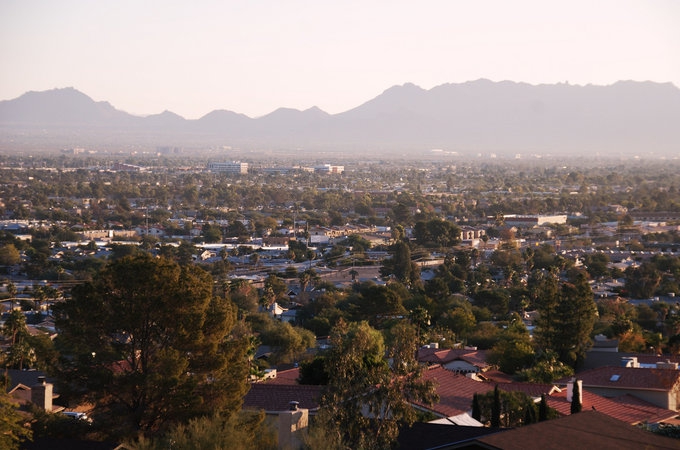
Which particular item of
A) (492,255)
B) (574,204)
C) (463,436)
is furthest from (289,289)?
(574,204)

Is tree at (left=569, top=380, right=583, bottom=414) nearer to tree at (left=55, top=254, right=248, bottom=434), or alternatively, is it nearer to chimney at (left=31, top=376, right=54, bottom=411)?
tree at (left=55, top=254, right=248, bottom=434)

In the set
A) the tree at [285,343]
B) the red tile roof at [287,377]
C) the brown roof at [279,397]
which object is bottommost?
the tree at [285,343]

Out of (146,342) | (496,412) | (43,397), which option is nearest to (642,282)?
(496,412)

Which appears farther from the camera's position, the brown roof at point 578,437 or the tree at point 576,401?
the tree at point 576,401

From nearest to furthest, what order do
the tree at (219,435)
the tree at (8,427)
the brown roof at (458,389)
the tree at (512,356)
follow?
1. the tree at (8,427)
2. the tree at (219,435)
3. the brown roof at (458,389)
4. the tree at (512,356)

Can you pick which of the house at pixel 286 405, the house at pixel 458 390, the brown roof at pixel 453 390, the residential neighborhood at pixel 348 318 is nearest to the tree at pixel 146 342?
the residential neighborhood at pixel 348 318

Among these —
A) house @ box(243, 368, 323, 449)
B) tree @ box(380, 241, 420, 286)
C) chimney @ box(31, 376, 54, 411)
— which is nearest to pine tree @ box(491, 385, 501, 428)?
house @ box(243, 368, 323, 449)

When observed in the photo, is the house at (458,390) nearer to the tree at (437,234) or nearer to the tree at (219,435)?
the tree at (219,435)
